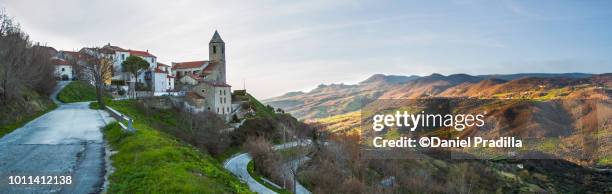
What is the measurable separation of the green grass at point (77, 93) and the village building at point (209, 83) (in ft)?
40.1

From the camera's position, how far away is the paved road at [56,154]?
13.3 m

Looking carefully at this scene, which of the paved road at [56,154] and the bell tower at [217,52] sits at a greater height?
the bell tower at [217,52]

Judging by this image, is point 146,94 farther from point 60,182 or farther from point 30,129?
point 60,182

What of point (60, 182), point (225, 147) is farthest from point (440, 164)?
point (60, 182)

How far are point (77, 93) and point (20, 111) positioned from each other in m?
22.8

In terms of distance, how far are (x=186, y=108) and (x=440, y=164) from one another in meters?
51.1

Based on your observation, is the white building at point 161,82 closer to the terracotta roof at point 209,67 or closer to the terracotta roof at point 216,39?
the terracotta roof at point 209,67

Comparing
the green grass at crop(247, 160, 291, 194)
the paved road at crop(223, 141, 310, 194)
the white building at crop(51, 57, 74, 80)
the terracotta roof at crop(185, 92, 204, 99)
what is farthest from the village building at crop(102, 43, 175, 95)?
the green grass at crop(247, 160, 291, 194)

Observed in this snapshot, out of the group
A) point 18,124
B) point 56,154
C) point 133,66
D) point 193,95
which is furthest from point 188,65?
point 56,154

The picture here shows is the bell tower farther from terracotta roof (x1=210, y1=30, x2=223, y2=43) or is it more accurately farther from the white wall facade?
the white wall facade

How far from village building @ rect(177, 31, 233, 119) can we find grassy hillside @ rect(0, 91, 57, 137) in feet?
70.6

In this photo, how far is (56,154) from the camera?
59.4ft

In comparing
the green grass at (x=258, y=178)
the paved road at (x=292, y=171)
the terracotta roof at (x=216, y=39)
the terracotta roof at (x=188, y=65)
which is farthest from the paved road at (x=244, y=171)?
the terracotta roof at (x=216, y=39)

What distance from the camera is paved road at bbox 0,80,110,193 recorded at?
1333 centimetres
